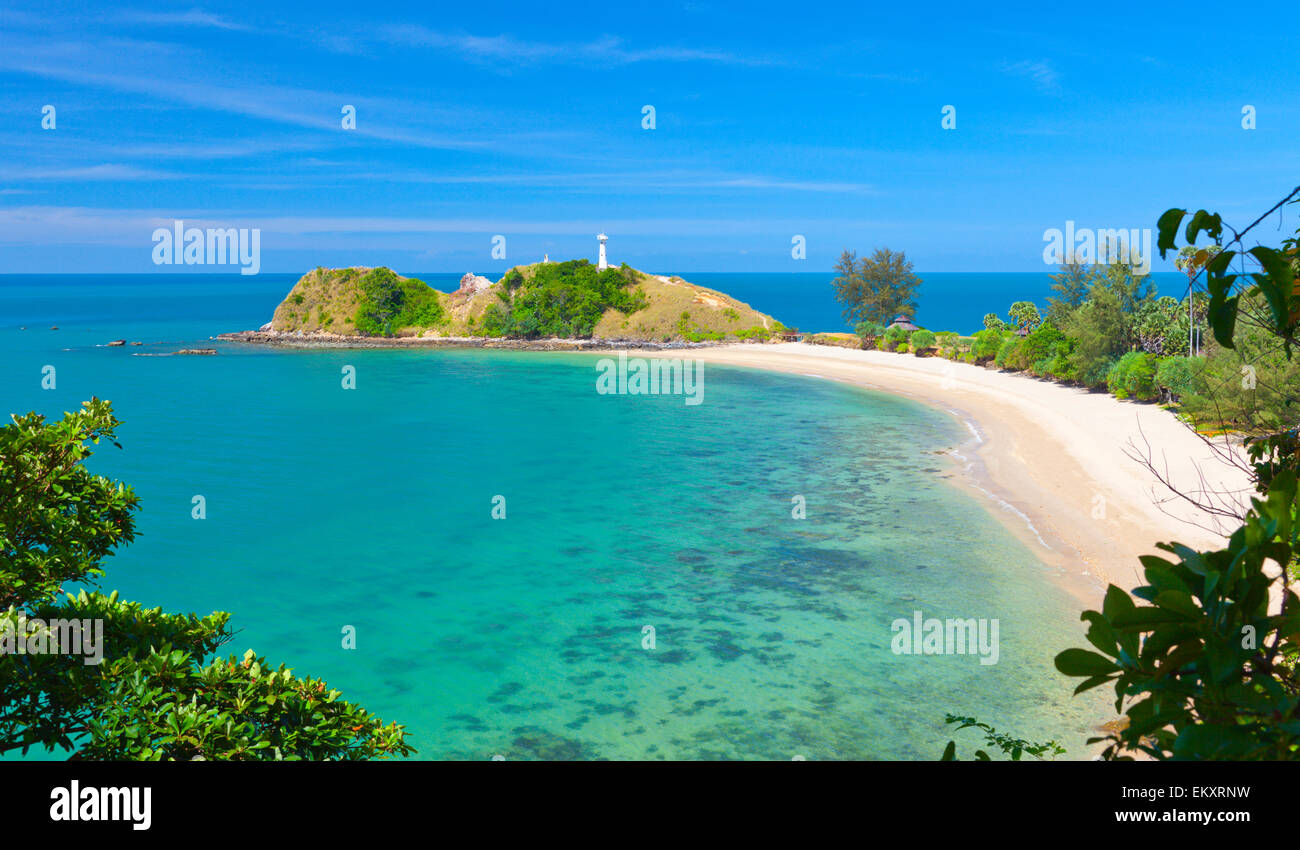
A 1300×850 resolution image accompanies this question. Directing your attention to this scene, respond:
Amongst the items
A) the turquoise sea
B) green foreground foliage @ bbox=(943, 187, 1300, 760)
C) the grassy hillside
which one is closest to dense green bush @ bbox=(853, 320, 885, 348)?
the grassy hillside

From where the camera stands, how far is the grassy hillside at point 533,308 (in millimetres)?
97250

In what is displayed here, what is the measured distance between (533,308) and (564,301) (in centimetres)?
414

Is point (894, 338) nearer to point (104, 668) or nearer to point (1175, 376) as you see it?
point (1175, 376)

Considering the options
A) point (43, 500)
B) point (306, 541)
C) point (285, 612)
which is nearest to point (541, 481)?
point (306, 541)

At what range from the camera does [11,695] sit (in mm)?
5109

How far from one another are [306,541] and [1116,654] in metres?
27.2

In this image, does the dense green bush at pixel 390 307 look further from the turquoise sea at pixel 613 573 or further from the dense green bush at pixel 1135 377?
the dense green bush at pixel 1135 377

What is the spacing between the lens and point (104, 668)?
18.4ft

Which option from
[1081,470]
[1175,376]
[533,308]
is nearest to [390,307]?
[533,308]

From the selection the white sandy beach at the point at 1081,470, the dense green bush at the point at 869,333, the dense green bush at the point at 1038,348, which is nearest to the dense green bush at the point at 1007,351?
the dense green bush at the point at 1038,348

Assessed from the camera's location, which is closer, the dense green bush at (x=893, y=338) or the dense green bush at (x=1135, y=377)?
the dense green bush at (x=1135, y=377)

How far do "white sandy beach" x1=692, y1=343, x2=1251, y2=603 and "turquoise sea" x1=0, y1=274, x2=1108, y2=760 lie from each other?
Answer: 4.51 feet

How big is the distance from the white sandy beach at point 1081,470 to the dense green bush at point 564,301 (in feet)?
167

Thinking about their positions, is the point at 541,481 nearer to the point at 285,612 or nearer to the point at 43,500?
the point at 285,612
